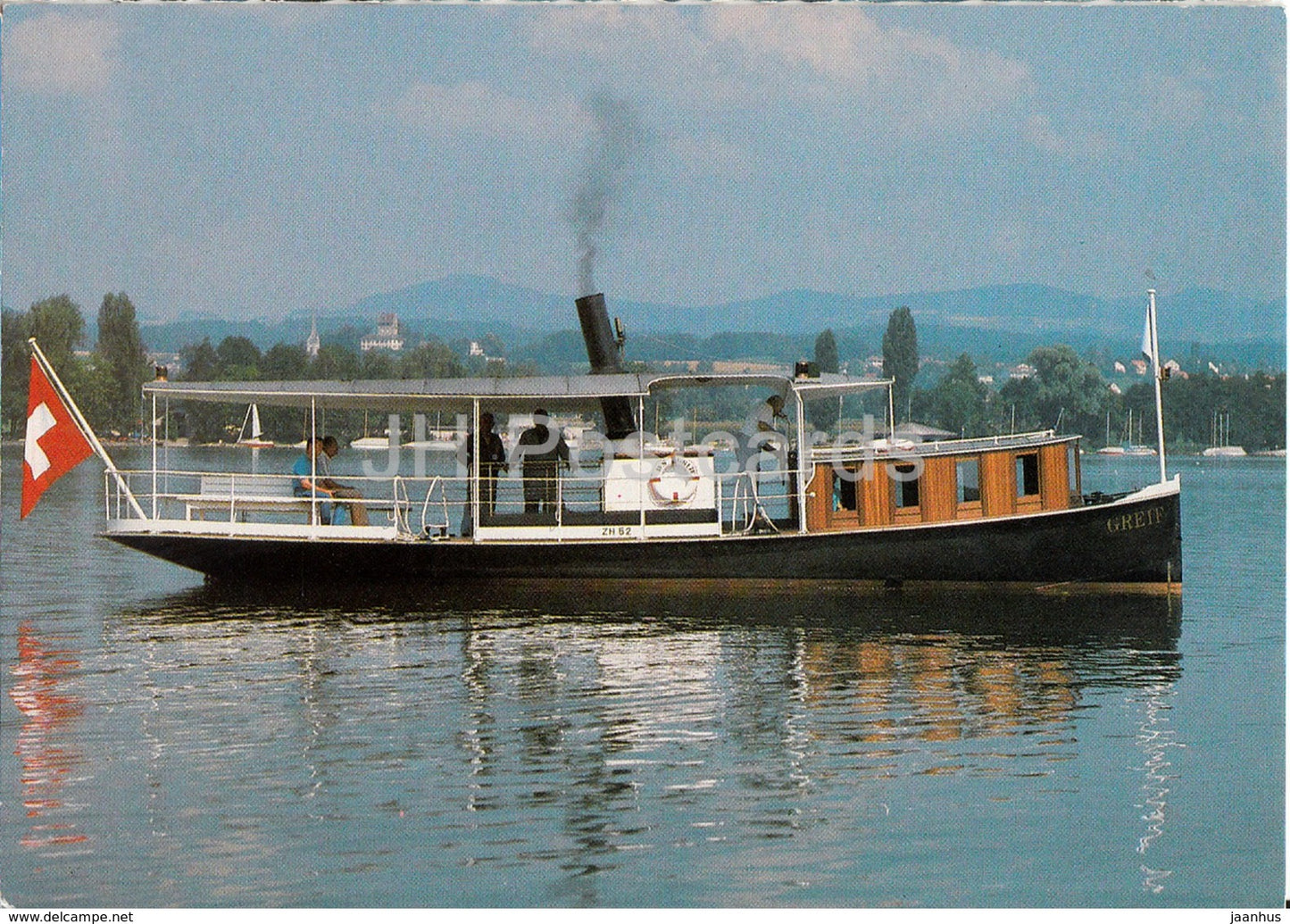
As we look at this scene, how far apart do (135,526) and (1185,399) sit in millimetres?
114183

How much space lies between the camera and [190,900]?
11234 mm

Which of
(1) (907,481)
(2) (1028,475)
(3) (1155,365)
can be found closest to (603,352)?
(1) (907,481)

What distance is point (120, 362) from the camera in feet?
460

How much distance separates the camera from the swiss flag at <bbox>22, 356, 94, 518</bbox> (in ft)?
81.6

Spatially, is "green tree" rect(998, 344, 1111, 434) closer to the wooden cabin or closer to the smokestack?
the smokestack

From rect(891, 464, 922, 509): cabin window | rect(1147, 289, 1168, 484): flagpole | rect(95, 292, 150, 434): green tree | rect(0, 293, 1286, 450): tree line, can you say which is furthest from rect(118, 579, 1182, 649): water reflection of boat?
rect(95, 292, 150, 434): green tree

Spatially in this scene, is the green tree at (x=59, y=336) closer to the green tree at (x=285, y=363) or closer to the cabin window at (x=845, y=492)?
the green tree at (x=285, y=363)

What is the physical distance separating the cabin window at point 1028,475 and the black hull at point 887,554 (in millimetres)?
466

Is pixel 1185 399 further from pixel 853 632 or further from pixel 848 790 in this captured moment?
pixel 848 790

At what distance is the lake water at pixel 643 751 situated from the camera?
11.8 metres

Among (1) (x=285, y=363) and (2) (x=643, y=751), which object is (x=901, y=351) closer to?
(1) (x=285, y=363)

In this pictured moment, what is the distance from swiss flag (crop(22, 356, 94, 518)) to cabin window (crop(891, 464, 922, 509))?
12.4 meters

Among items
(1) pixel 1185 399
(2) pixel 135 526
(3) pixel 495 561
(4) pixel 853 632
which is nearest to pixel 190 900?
(4) pixel 853 632

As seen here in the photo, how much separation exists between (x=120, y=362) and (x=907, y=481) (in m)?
126
